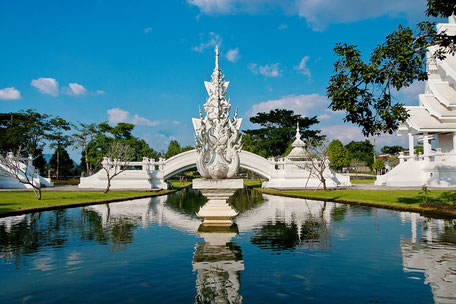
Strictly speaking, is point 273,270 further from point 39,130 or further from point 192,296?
point 39,130

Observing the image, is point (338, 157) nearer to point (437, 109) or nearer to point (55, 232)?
point (437, 109)

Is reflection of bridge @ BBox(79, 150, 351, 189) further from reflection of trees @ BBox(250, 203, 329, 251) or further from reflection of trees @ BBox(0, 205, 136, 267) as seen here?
reflection of trees @ BBox(250, 203, 329, 251)

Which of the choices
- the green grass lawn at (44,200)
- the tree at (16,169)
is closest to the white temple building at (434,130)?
the green grass lawn at (44,200)

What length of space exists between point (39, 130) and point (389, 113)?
5588cm

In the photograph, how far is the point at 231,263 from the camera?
23.7 ft

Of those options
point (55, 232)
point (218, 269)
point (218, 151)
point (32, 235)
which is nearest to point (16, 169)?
point (55, 232)

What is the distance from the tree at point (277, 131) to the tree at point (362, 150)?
2710 centimetres

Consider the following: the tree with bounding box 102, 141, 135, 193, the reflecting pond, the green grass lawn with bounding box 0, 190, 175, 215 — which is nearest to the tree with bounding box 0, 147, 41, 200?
the green grass lawn with bounding box 0, 190, 175, 215

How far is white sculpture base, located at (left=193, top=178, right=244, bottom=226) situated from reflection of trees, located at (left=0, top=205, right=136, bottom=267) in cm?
286

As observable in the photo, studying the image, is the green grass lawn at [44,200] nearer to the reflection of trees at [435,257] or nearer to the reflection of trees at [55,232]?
the reflection of trees at [55,232]

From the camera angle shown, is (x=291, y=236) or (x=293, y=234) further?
(x=293, y=234)

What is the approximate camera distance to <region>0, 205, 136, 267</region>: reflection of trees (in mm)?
8945

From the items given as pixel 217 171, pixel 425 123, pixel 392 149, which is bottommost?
pixel 217 171

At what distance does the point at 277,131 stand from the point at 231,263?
186 ft
